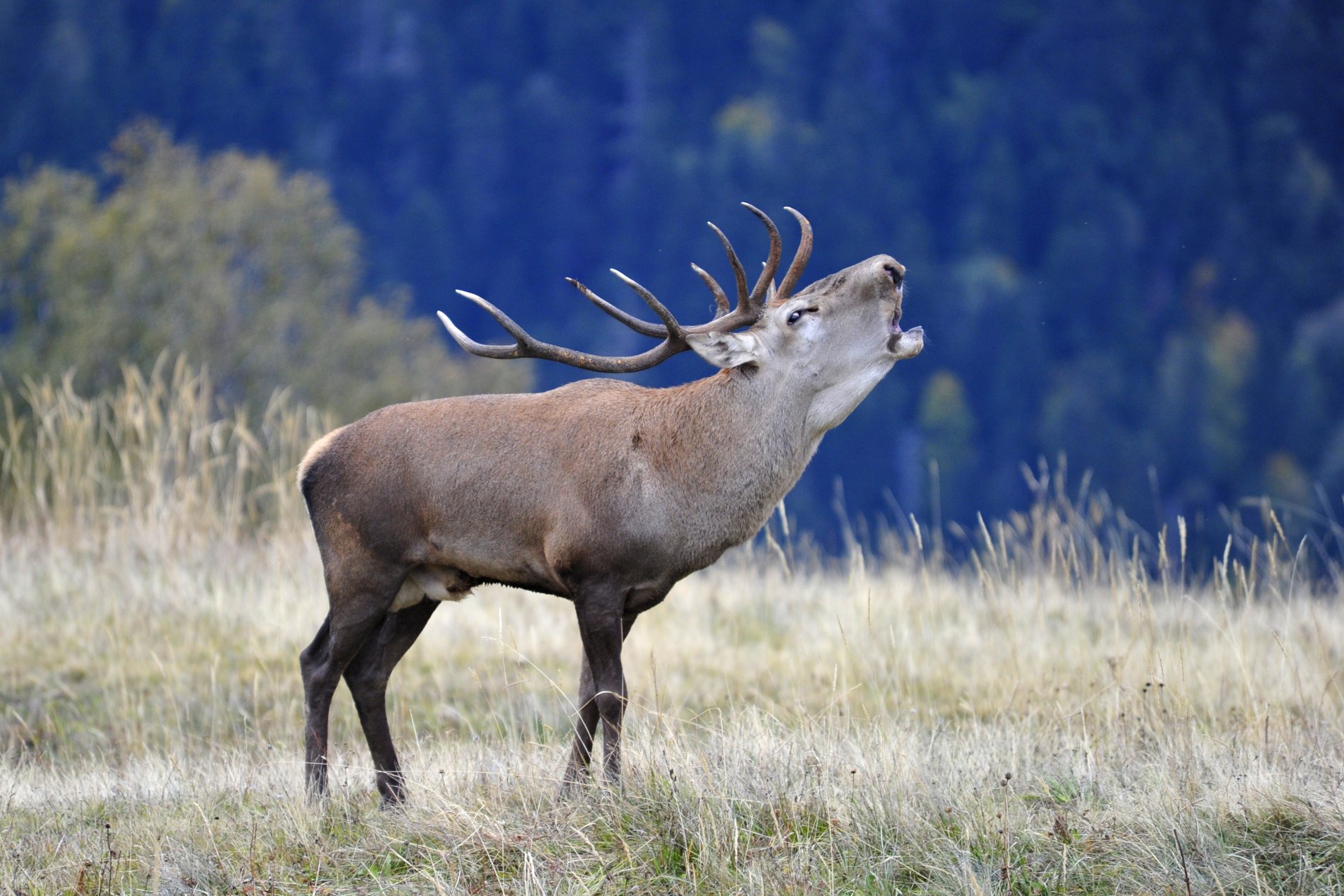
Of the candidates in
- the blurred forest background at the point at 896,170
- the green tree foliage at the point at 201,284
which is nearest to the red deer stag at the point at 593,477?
the green tree foliage at the point at 201,284

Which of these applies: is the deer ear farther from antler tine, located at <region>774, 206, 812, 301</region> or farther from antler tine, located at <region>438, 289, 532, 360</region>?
antler tine, located at <region>438, 289, 532, 360</region>

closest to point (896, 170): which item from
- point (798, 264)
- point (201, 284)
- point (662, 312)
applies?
point (201, 284)

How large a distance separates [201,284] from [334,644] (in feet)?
55.3

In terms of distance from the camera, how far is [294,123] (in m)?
63.6

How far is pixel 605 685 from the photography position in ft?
16.1

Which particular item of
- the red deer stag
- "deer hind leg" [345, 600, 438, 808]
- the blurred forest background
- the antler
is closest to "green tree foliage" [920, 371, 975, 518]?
the blurred forest background

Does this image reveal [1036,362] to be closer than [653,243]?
Yes

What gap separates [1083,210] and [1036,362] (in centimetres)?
1147

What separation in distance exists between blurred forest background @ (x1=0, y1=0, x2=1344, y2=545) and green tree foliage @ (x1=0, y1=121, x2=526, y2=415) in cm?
857

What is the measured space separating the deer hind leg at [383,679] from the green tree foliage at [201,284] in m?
10.7

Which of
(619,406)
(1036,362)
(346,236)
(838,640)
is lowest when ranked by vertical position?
(1036,362)

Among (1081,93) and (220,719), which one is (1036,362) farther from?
(220,719)

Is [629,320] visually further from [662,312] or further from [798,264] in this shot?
[798,264]

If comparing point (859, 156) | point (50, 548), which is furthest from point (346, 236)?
point (859, 156)
